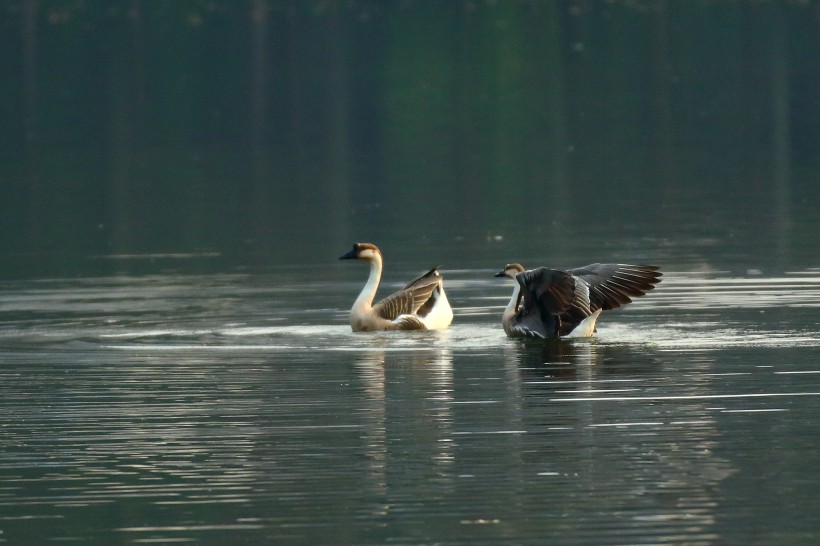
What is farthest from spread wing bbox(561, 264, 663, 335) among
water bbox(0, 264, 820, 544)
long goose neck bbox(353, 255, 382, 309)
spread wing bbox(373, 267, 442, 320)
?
long goose neck bbox(353, 255, 382, 309)

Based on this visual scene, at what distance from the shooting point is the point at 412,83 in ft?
232

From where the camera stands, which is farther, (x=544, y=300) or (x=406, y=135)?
(x=406, y=135)

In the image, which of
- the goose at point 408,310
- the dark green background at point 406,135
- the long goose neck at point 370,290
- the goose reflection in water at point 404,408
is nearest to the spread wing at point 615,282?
the goose at point 408,310

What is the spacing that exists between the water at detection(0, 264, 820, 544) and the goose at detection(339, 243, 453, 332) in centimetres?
21

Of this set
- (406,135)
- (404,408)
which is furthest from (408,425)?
(406,135)

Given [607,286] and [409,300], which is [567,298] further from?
[409,300]

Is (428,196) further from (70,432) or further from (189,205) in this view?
(70,432)

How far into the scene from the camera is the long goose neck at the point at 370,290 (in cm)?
1923

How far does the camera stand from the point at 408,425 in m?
13.6

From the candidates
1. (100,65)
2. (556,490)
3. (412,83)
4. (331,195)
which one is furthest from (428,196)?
(100,65)

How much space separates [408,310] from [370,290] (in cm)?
55

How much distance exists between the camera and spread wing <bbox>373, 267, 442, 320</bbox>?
19.2 meters

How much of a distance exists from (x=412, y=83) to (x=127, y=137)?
1960 cm

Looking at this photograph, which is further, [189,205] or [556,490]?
[189,205]
